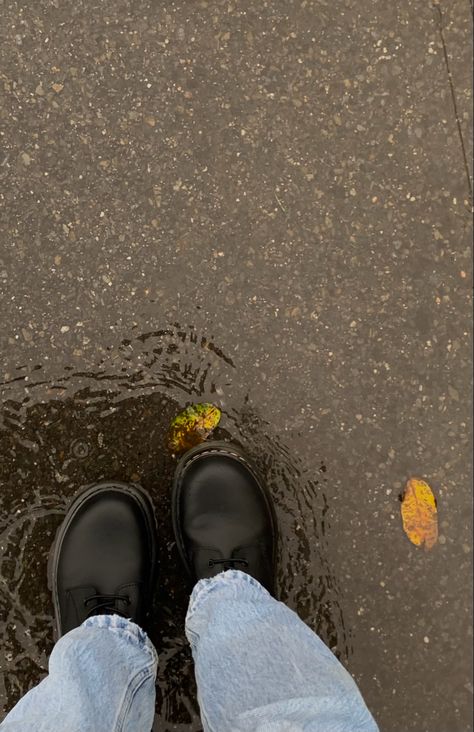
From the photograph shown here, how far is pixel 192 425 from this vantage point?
160 cm

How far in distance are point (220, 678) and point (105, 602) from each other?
0.38 metres

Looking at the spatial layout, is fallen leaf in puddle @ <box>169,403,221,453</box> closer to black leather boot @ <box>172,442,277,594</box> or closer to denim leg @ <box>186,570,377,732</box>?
black leather boot @ <box>172,442,277,594</box>

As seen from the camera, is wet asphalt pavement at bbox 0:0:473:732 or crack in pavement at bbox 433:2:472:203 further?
crack in pavement at bbox 433:2:472:203

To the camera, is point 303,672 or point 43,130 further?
point 43,130

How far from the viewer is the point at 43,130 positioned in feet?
5.11

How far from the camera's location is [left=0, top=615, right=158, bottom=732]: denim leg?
1170mm

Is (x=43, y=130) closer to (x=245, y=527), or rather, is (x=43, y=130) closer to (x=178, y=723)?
(x=245, y=527)

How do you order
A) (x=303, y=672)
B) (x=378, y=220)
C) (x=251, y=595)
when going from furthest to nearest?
(x=378, y=220)
(x=251, y=595)
(x=303, y=672)

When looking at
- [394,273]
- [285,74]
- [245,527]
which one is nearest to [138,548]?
[245,527]

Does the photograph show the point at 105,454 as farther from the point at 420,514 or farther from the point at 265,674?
the point at 420,514

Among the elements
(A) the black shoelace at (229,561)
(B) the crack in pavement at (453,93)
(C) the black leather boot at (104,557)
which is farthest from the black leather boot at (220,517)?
(B) the crack in pavement at (453,93)

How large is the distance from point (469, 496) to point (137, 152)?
1290mm

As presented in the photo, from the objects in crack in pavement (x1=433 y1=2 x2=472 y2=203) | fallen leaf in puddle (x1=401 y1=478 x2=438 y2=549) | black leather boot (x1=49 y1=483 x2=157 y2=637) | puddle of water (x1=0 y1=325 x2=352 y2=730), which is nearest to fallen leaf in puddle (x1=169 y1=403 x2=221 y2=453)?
puddle of water (x1=0 y1=325 x2=352 y2=730)

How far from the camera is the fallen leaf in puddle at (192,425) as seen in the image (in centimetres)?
159
